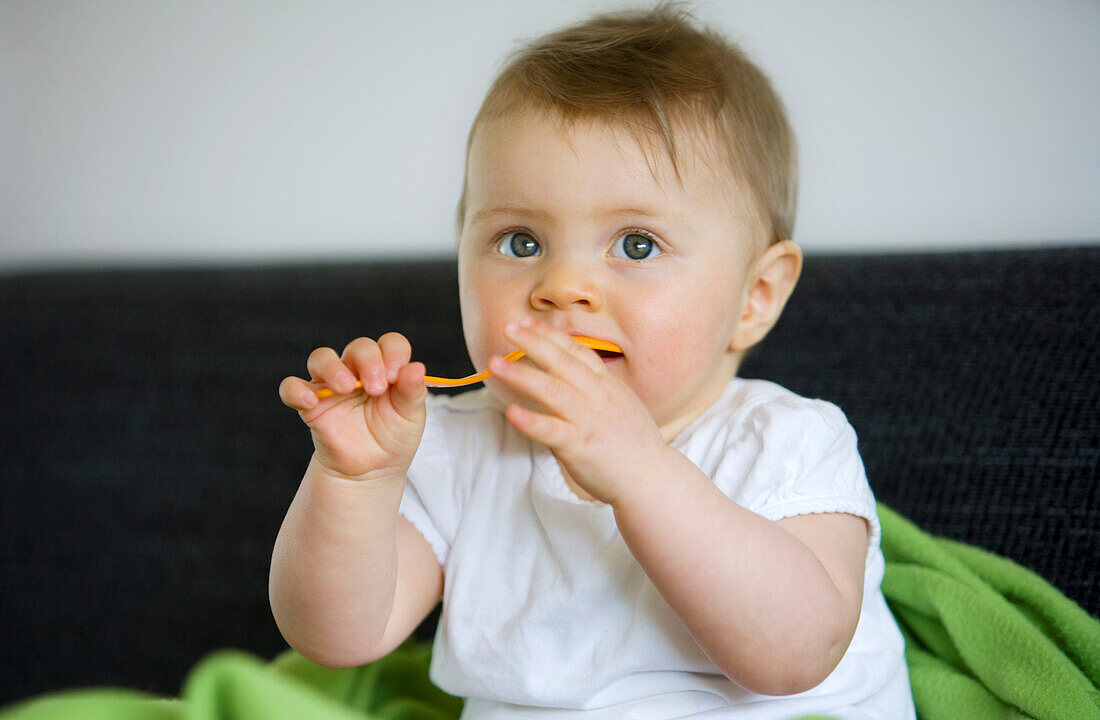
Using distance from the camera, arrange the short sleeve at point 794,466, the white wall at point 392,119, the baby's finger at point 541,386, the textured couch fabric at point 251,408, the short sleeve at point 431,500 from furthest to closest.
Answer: the white wall at point 392,119 → the textured couch fabric at point 251,408 → the short sleeve at point 431,500 → the short sleeve at point 794,466 → the baby's finger at point 541,386

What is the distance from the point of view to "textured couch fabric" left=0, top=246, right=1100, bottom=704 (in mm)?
895

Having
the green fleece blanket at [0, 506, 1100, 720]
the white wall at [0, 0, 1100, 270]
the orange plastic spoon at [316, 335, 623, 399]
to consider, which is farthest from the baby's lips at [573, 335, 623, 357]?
the white wall at [0, 0, 1100, 270]

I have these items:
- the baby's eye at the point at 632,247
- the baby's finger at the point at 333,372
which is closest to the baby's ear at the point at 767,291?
the baby's eye at the point at 632,247

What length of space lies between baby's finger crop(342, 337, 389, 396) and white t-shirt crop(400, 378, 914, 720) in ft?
0.71

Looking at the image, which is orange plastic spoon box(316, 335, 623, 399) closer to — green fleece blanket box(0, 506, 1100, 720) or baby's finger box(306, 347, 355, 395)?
baby's finger box(306, 347, 355, 395)

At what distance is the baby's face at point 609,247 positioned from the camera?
25.2 inches

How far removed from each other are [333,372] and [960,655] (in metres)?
0.57

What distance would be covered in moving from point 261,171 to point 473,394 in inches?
25.5

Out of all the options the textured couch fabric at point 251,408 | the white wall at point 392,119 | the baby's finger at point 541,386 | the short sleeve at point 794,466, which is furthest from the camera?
the white wall at point 392,119

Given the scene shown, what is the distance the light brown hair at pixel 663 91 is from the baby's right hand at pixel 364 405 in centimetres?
23

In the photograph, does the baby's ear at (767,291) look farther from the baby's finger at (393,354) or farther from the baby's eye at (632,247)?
the baby's finger at (393,354)

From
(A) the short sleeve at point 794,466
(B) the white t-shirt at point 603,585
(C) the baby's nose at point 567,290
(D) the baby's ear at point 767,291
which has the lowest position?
(B) the white t-shirt at point 603,585

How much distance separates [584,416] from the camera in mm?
514

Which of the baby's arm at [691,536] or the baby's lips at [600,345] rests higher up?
the baby's lips at [600,345]
